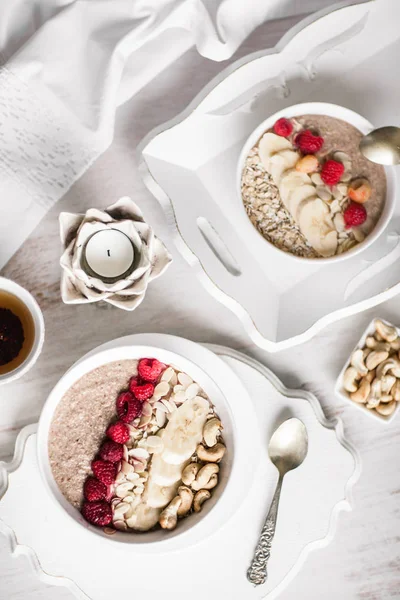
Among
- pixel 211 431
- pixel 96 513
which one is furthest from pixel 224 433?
pixel 96 513

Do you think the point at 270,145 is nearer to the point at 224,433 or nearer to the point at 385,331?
the point at 385,331

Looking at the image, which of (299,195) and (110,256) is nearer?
(110,256)

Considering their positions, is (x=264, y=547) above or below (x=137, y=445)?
below

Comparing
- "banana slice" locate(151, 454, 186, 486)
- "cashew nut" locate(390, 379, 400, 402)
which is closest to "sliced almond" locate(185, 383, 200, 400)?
"banana slice" locate(151, 454, 186, 486)

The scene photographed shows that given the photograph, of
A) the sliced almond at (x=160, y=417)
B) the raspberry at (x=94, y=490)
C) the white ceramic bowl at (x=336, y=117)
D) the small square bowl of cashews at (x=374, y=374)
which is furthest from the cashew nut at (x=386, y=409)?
the raspberry at (x=94, y=490)

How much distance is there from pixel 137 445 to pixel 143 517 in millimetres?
112

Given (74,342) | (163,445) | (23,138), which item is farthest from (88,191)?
(163,445)

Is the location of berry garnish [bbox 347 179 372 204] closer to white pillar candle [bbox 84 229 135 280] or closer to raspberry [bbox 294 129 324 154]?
raspberry [bbox 294 129 324 154]

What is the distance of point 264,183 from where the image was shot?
107 cm

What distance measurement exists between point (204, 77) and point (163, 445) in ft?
2.01

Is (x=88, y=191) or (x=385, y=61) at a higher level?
(x=88, y=191)

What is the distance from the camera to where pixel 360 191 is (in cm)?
105

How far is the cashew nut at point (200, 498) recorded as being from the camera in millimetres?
1022

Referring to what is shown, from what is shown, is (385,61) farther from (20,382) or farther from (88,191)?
(20,382)
